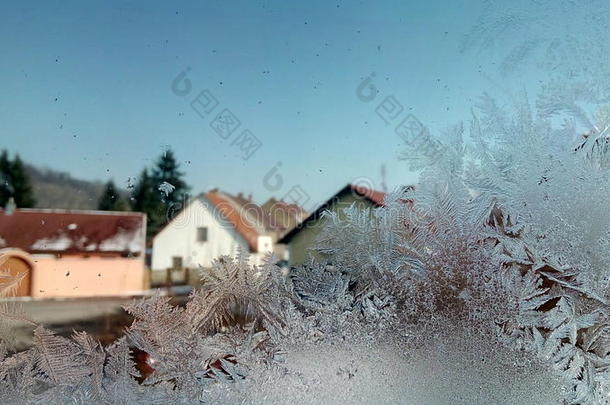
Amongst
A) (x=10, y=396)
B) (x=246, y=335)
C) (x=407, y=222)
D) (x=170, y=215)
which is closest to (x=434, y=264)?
(x=407, y=222)

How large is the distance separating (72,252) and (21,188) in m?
0.18

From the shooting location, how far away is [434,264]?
879 mm

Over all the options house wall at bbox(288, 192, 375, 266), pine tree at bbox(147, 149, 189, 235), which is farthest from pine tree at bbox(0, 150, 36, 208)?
house wall at bbox(288, 192, 375, 266)

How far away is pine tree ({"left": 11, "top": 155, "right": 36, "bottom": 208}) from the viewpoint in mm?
953

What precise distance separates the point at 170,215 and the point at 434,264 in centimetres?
51

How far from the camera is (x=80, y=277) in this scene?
0.92 meters

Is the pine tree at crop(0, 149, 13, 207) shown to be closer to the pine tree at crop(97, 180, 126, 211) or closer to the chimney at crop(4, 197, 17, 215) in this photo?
the chimney at crop(4, 197, 17, 215)

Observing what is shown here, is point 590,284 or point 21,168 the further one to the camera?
point 21,168

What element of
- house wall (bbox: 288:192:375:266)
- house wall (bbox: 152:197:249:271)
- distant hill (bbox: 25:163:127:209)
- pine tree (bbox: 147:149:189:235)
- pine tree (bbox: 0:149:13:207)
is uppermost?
pine tree (bbox: 0:149:13:207)

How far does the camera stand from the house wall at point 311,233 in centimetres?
91

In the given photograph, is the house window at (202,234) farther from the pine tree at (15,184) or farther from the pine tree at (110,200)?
the pine tree at (15,184)

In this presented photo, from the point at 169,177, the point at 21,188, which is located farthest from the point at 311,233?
the point at 21,188

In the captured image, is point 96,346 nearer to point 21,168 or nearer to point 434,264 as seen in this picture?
point 21,168

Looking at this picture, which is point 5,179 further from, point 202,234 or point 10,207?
point 202,234
